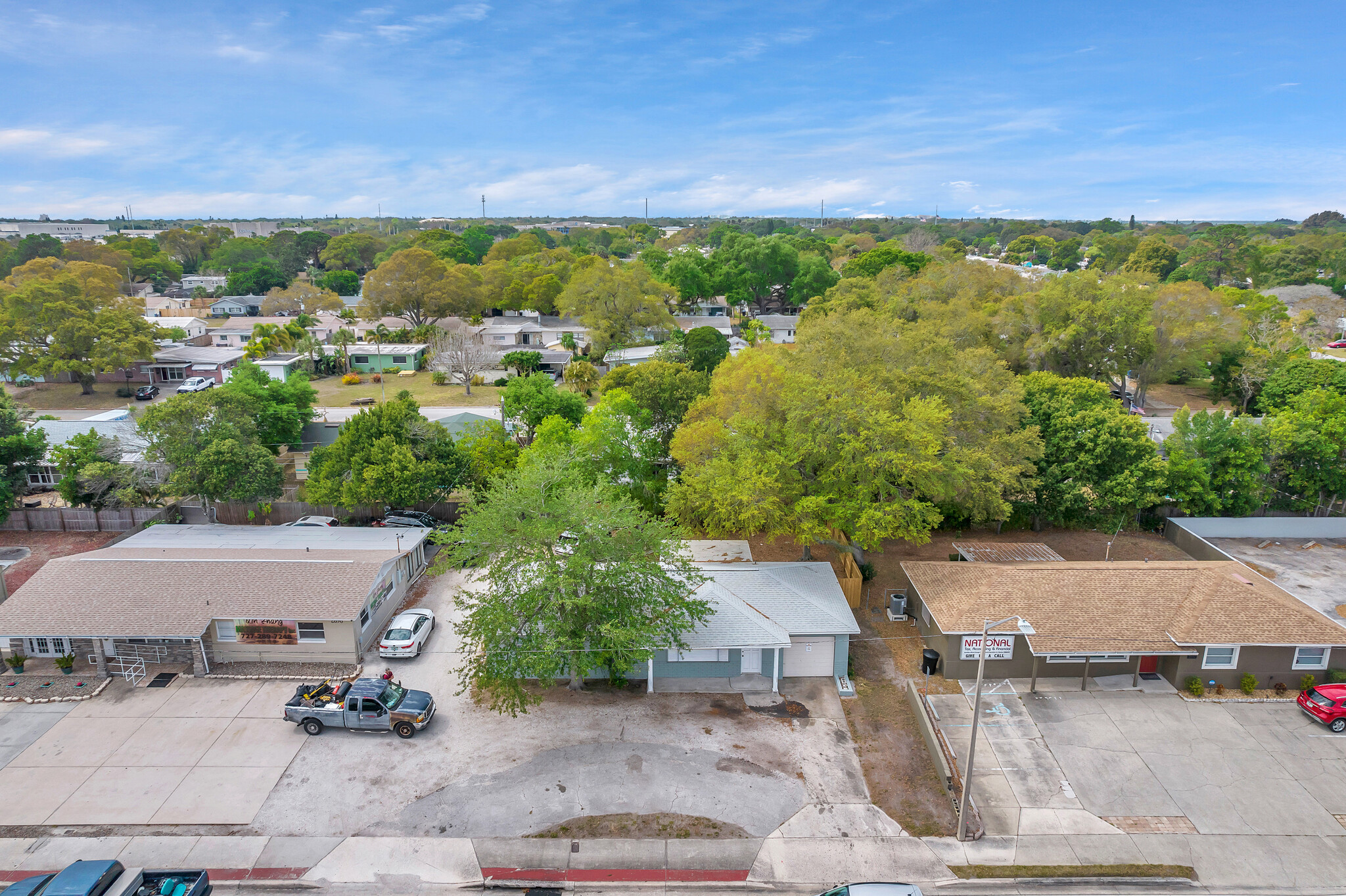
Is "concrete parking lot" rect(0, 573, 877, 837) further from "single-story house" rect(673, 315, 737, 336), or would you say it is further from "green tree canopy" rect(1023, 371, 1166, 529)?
"single-story house" rect(673, 315, 737, 336)

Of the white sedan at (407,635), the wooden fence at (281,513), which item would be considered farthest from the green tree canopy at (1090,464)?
the wooden fence at (281,513)

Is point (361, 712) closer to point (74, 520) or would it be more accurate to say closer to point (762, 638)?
point (762, 638)

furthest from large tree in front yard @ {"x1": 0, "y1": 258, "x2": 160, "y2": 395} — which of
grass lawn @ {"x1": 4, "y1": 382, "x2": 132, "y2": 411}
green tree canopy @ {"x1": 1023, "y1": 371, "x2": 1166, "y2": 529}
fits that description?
green tree canopy @ {"x1": 1023, "y1": 371, "x2": 1166, "y2": 529}

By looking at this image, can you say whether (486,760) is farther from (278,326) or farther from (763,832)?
(278,326)

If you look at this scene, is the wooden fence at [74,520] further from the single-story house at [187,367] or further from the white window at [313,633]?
the single-story house at [187,367]

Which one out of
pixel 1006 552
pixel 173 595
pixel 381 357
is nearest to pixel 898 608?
pixel 1006 552

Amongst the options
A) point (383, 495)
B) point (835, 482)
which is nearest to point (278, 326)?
point (383, 495)
